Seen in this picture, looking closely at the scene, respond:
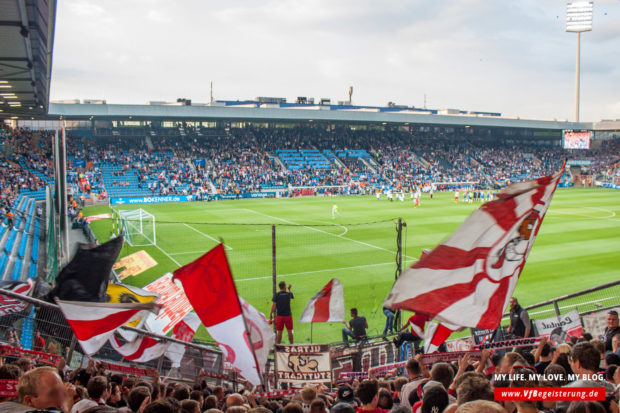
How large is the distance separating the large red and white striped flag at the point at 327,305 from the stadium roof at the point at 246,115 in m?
40.5

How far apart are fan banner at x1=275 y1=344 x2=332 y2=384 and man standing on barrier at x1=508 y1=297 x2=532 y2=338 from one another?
143 inches

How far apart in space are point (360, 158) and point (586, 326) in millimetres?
58001

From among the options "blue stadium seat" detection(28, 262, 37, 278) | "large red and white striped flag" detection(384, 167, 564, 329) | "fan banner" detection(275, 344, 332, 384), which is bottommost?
"blue stadium seat" detection(28, 262, 37, 278)

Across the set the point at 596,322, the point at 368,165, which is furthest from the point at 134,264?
the point at 368,165

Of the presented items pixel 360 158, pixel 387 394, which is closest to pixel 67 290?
pixel 387 394

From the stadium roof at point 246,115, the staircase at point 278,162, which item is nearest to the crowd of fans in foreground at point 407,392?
the stadium roof at point 246,115

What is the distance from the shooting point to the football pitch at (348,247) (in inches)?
655

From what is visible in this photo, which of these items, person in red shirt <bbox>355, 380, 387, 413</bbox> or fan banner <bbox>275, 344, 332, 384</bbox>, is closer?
person in red shirt <bbox>355, 380, 387, 413</bbox>

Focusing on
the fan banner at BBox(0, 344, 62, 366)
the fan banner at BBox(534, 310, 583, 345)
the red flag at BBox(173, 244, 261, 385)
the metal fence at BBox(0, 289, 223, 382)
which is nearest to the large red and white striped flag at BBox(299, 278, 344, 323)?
the metal fence at BBox(0, 289, 223, 382)

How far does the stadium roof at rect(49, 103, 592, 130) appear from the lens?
49.9 metres

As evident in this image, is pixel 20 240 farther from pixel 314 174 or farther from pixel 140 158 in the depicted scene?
pixel 314 174

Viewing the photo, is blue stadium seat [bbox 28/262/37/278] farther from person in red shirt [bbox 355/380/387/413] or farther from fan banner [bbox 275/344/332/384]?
person in red shirt [bbox 355/380/387/413]

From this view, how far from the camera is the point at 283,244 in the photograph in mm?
24750

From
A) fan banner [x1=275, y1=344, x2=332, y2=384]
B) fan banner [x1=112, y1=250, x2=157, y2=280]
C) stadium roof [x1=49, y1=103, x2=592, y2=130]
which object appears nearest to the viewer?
fan banner [x1=275, y1=344, x2=332, y2=384]
